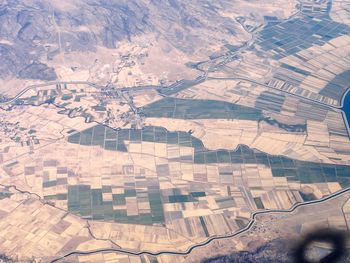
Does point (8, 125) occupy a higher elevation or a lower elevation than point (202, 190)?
lower

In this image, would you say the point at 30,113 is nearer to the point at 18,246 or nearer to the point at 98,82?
the point at 98,82

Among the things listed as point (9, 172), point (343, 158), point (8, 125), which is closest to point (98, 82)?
point (8, 125)

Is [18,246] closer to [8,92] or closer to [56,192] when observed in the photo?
[56,192]

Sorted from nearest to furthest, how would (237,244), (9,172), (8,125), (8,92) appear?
(237,244)
(9,172)
(8,125)
(8,92)

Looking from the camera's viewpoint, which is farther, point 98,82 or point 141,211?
point 98,82

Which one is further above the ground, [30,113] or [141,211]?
[141,211]

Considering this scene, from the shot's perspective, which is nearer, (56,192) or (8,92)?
(56,192)

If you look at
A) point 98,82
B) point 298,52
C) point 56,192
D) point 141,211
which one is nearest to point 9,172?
point 56,192

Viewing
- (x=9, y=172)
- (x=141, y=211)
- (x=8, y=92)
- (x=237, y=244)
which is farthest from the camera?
(x=8, y=92)

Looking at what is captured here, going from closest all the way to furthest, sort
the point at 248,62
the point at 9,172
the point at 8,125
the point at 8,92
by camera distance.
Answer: the point at 9,172, the point at 8,125, the point at 8,92, the point at 248,62
